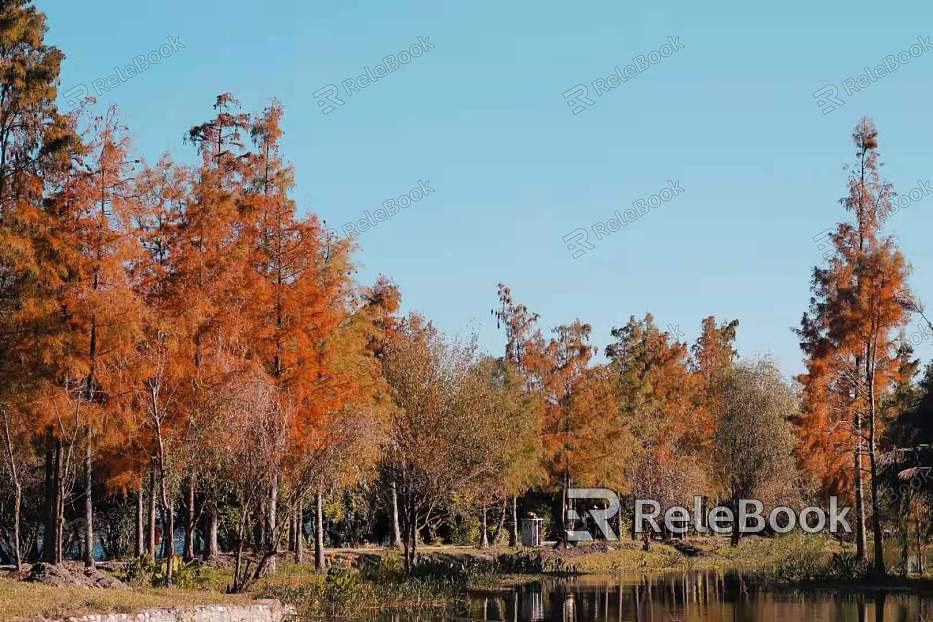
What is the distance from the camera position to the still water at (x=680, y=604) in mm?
29297

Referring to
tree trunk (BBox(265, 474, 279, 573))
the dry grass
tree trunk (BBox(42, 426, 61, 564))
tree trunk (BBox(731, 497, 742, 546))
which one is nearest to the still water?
tree trunk (BBox(265, 474, 279, 573))

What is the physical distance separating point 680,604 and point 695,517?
30.7 metres

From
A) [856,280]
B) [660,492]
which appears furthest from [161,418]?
[660,492]

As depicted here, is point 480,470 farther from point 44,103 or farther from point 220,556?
point 44,103

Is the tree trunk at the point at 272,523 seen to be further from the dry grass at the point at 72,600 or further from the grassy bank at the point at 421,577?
the dry grass at the point at 72,600

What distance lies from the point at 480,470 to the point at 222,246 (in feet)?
42.2

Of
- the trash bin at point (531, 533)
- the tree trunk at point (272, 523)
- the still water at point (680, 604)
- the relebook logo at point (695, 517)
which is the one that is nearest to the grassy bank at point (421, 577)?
the tree trunk at point (272, 523)

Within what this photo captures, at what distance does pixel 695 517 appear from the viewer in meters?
63.1

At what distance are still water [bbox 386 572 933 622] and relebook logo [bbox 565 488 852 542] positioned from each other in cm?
1641

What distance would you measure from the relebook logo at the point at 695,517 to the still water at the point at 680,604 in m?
16.4

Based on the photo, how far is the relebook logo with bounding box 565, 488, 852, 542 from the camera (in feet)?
188

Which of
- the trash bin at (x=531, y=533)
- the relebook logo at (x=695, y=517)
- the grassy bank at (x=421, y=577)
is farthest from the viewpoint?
the relebook logo at (x=695, y=517)

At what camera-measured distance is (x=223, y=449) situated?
29.1 m

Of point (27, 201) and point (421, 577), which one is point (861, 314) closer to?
point (421, 577)
